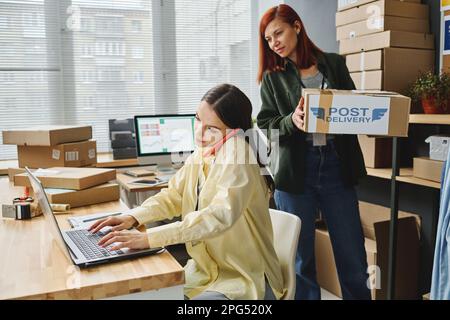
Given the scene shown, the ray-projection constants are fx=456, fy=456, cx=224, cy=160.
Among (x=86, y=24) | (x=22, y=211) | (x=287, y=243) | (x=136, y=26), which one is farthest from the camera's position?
(x=136, y=26)

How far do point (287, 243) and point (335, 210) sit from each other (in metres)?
0.49

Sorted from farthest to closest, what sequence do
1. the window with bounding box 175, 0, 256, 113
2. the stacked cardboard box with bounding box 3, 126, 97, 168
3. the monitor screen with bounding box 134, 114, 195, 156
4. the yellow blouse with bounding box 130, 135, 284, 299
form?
the window with bounding box 175, 0, 256, 113
the monitor screen with bounding box 134, 114, 195, 156
the stacked cardboard box with bounding box 3, 126, 97, 168
the yellow blouse with bounding box 130, 135, 284, 299

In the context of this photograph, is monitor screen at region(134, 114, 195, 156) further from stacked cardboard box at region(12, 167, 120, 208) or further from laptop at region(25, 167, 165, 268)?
laptop at region(25, 167, 165, 268)

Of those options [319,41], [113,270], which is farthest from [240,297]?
[319,41]

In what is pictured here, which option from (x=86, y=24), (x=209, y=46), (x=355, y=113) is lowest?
(x=355, y=113)

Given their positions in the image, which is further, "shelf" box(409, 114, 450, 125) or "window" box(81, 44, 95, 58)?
"window" box(81, 44, 95, 58)

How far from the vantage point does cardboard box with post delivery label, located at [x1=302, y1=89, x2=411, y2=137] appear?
180 cm

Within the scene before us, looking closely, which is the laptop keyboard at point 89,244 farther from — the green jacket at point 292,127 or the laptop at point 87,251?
the green jacket at point 292,127

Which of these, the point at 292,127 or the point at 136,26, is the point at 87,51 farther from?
the point at 292,127

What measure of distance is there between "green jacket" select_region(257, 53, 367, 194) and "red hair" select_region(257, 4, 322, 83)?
0.03 metres

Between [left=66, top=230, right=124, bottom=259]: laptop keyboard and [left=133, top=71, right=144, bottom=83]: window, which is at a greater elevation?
[left=133, top=71, right=144, bottom=83]: window

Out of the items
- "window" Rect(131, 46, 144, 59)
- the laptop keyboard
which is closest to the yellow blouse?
the laptop keyboard

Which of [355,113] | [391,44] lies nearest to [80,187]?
[355,113]

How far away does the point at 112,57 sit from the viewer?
355cm
